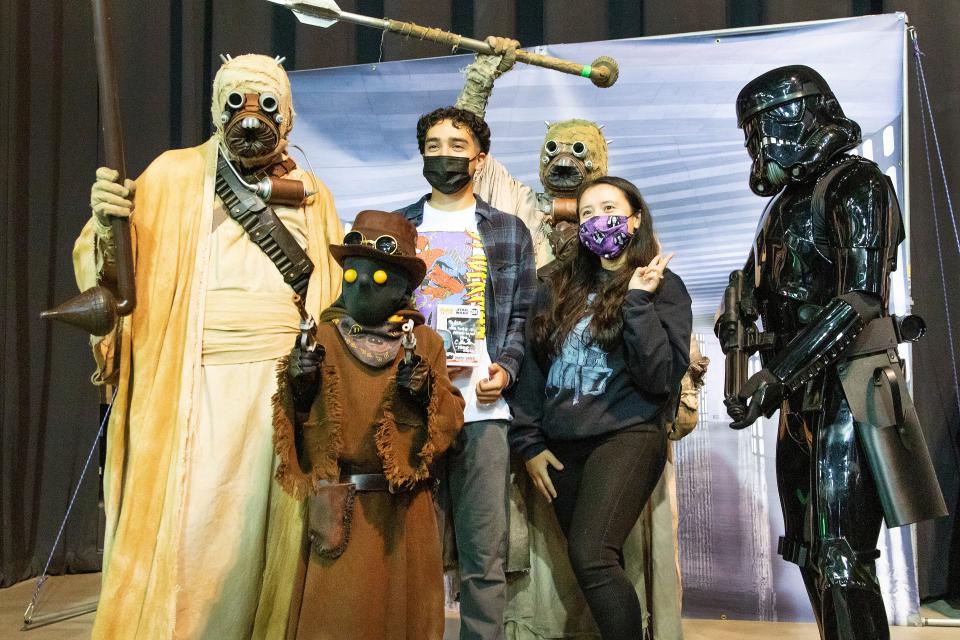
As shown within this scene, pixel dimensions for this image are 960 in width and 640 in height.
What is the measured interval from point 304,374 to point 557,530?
1224mm

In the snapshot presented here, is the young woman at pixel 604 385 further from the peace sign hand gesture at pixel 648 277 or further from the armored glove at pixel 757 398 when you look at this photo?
the armored glove at pixel 757 398

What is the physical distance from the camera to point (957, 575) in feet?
13.2

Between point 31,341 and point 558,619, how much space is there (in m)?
3.36

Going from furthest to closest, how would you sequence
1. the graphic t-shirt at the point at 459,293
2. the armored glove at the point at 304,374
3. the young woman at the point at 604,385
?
the graphic t-shirt at the point at 459,293 → the young woman at the point at 604,385 → the armored glove at the point at 304,374

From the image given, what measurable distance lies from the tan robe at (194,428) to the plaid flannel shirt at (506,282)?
0.51 metres

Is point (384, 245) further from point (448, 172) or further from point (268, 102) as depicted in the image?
point (268, 102)

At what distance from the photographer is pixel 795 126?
2.54 metres

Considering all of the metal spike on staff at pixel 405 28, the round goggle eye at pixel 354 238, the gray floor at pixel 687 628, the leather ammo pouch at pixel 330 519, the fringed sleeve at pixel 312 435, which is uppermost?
the metal spike on staff at pixel 405 28

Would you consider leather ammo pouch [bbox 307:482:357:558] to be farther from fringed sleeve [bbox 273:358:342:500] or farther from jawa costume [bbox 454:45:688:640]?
jawa costume [bbox 454:45:688:640]

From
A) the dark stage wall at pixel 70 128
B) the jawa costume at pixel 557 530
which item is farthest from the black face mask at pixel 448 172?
the dark stage wall at pixel 70 128

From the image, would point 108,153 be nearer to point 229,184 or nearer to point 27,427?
point 229,184

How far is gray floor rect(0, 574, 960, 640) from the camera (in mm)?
3664

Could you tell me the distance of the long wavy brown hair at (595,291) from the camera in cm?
266

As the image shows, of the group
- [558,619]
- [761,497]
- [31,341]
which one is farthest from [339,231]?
[31,341]
